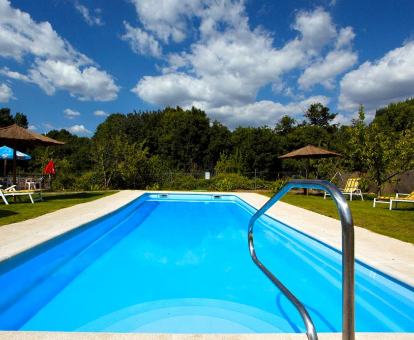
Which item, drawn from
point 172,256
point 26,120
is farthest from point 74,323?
point 26,120

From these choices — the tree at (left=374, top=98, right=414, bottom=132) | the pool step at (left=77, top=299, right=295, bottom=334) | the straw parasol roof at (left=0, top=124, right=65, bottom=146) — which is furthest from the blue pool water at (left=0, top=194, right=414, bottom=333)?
the tree at (left=374, top=98, right=414, bottom=132)

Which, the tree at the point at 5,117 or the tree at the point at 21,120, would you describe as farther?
the tree at the point at 21,120

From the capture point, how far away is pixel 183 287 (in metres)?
3.34

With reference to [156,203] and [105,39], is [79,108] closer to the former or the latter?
[105,39]

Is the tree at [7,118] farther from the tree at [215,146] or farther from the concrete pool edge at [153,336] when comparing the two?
the concrete pool edge at [153,336]

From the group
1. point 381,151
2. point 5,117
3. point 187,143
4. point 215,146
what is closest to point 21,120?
point 5,117

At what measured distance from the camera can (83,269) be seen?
152 inches

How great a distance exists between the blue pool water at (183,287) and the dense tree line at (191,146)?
364 inches

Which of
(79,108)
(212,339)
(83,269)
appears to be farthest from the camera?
(79,108)

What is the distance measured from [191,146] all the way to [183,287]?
2901 centimetres

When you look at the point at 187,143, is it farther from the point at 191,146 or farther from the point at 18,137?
the point at 18,137

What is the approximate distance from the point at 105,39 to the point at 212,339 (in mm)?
16869

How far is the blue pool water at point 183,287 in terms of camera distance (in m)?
2.48

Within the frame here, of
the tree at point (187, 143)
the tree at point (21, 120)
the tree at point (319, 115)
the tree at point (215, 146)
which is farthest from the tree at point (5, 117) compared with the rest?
the tree at point (319, 115)
